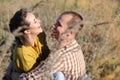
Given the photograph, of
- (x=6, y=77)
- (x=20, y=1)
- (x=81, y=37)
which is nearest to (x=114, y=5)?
(x=20, y=1)

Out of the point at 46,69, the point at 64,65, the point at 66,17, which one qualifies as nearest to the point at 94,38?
the point at 66,17

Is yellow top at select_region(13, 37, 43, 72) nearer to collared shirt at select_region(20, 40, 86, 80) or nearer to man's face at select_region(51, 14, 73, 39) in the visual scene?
collared shirt at select_region(20, 40, 86, 80)

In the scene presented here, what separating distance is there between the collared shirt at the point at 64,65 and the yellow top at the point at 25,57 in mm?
84

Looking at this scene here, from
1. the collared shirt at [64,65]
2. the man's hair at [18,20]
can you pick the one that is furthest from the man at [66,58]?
the man's hair at [18,20]

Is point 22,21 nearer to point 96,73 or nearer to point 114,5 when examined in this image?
point 96,73

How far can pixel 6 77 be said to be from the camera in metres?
4.30

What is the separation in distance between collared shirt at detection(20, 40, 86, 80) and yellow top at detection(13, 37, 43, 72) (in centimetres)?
8

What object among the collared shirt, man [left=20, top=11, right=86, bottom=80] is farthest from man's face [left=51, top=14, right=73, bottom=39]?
the collared shirt

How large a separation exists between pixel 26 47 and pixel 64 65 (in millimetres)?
337

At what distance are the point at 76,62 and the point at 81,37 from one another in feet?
5.73

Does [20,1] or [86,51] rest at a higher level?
[20,1]

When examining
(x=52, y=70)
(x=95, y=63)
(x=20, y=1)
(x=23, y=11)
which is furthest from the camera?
(x=20, y=1)

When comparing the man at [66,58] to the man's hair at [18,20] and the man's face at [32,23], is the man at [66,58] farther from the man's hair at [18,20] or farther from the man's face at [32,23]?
the man's hair at [18,20]

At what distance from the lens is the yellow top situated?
396 cm
